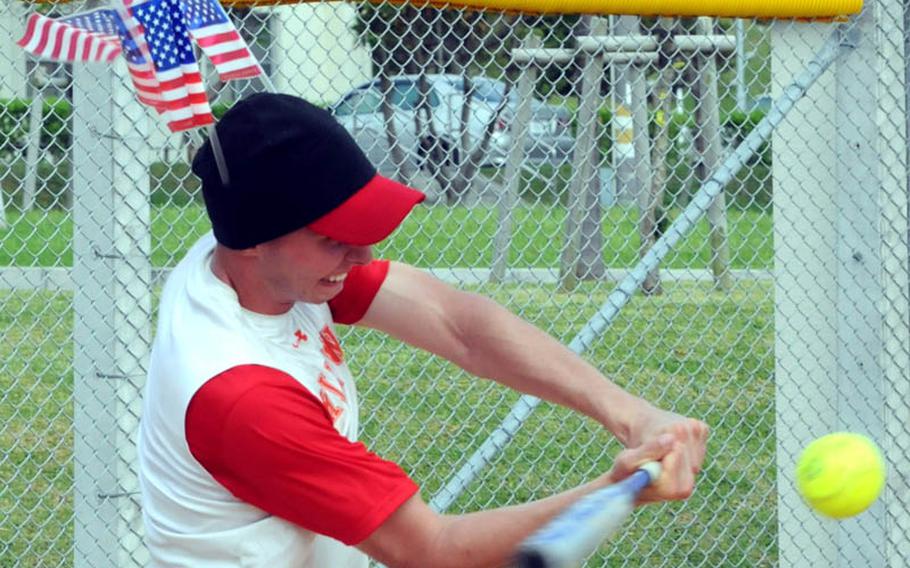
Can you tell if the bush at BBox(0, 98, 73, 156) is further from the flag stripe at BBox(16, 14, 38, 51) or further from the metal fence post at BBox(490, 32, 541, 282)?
the metal fence post at BBox(490, 32, 541, 282)

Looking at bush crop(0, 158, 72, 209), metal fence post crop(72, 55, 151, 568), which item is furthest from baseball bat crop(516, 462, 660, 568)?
bush crop(0, 158, 72, 209)

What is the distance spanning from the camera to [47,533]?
18.1ft

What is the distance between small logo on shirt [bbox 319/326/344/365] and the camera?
2.64 m

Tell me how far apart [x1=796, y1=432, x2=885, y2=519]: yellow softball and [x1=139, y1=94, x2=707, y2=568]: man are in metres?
0.50

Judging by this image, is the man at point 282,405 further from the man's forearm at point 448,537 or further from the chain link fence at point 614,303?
the chain link fence at point 614,303

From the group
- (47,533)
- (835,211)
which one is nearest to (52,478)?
(47,533)

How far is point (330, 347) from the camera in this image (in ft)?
8.75

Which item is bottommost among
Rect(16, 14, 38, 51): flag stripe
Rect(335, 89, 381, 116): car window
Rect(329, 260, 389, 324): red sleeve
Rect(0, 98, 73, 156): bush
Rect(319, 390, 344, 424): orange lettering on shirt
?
Rect(0, 98, 73, 156): bush

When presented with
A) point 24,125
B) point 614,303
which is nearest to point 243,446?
Result: point 614,303

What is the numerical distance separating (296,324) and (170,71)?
557 mm

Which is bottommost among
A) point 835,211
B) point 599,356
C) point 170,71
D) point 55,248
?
point 55,248

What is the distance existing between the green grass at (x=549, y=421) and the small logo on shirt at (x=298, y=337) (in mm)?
2517

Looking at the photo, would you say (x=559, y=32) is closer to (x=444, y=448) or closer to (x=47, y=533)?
(x=444, y=448)

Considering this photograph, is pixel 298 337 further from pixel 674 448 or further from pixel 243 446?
pixel 674 448
